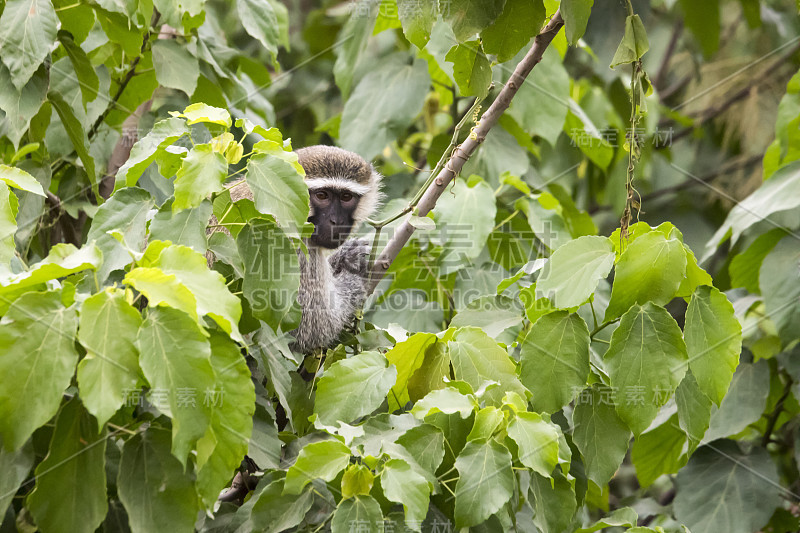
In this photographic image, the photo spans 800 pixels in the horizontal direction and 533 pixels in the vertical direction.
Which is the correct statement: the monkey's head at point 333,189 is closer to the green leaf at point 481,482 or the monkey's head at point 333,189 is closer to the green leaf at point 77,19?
the green leaf at point 77,19

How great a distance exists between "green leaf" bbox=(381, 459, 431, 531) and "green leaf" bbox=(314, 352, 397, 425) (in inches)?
10.5

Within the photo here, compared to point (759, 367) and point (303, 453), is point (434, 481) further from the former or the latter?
point (759, 367)

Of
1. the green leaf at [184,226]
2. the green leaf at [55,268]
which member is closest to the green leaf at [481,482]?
the green leaf at [184,226]

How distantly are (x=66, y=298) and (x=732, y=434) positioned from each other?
245cm

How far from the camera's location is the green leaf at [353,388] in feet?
5.94

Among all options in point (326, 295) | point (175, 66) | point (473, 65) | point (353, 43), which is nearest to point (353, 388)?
point (473, 65)

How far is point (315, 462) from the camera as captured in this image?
1591 mm

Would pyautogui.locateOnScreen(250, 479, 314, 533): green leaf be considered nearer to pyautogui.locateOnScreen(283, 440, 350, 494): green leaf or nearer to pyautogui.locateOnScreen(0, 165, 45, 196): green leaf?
pyautogui.locateOnScreen(283, 440, 350, 494): green leaf

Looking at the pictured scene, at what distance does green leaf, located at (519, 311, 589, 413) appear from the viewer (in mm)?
1797

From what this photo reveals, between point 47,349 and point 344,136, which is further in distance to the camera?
point 344,136

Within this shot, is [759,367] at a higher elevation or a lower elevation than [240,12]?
lower

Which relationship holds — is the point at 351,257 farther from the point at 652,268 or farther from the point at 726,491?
the point at 652,268

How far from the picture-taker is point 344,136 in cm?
354

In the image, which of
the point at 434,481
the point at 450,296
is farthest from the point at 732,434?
the point at 434,481
